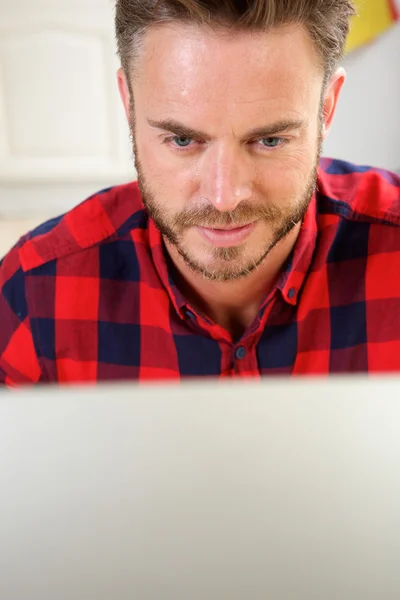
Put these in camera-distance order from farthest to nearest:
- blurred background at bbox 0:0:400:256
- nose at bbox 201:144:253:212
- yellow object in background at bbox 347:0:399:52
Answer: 1. blurred background at bbox 0:0:400:256
2. yellow object in background at bbox 347:0:399:52
3. nose at bbox 201:144:253:212

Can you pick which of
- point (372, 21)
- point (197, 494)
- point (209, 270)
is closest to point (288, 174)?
point (209, 270)

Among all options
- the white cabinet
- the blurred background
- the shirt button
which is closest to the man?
the shirt button

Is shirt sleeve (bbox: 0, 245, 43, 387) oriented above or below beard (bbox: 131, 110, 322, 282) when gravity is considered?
below

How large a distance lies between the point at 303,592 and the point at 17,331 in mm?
877

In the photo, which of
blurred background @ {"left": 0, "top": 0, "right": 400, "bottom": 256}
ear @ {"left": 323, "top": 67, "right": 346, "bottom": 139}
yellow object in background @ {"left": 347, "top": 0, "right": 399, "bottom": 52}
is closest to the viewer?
ear @ {"left": 323, "top": 67, "right": 346, "bottom": 139}

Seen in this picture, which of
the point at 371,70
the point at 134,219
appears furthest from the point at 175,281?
the point at 371,70

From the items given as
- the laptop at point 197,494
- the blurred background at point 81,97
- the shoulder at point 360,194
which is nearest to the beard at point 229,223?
the shoulder at point 360,194

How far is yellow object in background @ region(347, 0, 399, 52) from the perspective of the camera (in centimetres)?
232

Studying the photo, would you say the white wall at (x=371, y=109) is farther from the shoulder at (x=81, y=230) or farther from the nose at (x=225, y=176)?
the nose at (x=225, y=176)

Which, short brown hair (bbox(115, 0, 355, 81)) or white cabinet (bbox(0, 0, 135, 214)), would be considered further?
white cabinet (bbox(0, 0, 135, 214))

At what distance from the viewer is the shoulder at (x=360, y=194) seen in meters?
0.94

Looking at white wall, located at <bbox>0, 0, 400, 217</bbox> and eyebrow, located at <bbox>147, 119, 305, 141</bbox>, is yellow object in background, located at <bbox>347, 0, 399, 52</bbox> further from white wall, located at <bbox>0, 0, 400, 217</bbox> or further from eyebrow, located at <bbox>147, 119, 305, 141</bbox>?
eyebrow, located at <bbox>147, 119, 305, 141</bbox>

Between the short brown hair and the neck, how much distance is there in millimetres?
247

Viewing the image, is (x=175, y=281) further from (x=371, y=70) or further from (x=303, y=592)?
(x=371, y=70)
